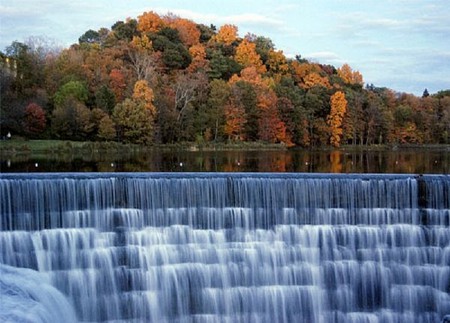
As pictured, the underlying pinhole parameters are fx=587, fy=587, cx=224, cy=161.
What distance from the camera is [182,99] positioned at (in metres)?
50.7

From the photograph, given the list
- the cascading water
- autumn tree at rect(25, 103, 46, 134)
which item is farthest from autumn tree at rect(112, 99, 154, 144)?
the cascading water

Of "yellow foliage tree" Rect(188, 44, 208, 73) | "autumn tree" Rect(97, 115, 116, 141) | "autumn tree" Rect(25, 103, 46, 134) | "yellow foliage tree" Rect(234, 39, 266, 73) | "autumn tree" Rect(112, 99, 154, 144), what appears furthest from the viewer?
"yellow foliage tree" Rect(234, 39, 266, 73)

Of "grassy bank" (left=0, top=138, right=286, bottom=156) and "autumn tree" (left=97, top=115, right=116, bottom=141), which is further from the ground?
"autumn tree" (left=97, top=115, right=116, bottom=141)

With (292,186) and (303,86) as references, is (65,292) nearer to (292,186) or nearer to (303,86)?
(292,186)

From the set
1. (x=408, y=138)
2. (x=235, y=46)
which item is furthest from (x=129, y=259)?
(x=235, y=46)

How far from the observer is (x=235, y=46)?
76.6 m

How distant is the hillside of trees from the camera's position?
132 ft

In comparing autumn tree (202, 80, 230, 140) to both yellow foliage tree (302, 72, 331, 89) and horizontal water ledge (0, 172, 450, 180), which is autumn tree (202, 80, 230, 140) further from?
horizontal water ledge (0, 172, 450, 180)

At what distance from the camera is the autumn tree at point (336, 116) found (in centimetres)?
5875

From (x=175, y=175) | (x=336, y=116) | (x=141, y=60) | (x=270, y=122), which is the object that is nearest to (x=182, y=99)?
(x=141, y=60)

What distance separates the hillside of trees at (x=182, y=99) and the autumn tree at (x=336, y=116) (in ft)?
0.34

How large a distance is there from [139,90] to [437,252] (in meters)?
33.2

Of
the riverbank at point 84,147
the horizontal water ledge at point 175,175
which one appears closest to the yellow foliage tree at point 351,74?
the riverbank at point 84,147

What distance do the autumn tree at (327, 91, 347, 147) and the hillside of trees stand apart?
0.34 feet
